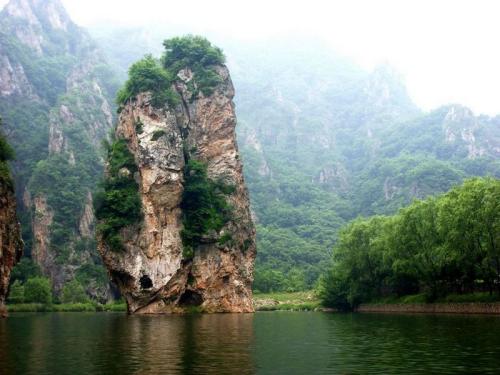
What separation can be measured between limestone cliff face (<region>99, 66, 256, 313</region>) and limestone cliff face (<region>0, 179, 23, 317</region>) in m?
25.9

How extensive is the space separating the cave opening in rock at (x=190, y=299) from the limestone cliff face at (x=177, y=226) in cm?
17

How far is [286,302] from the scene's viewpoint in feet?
429

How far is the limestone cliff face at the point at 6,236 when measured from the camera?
6462 centimetres

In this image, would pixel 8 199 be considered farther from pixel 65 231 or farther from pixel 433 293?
pixel 65 231

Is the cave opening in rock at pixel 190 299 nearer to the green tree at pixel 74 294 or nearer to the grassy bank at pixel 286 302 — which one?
the grassy bank at pixel 286 302

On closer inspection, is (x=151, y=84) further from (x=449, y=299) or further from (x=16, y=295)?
(x=449, y=299)

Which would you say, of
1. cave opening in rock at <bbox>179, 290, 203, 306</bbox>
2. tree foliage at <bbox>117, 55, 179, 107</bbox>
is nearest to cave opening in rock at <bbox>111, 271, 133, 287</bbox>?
cave opening in rock at <bbox>179, 290, 203, 306</bbox>

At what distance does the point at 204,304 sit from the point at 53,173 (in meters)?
96.8

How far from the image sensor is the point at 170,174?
322ft

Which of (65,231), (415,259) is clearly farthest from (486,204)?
(65,231)

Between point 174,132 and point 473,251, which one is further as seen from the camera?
point 174,132

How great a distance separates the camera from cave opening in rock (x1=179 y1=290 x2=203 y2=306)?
97.6 meters

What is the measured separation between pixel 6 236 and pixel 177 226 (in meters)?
35.8

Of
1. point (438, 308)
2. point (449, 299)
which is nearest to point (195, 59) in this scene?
point (438, 308)
